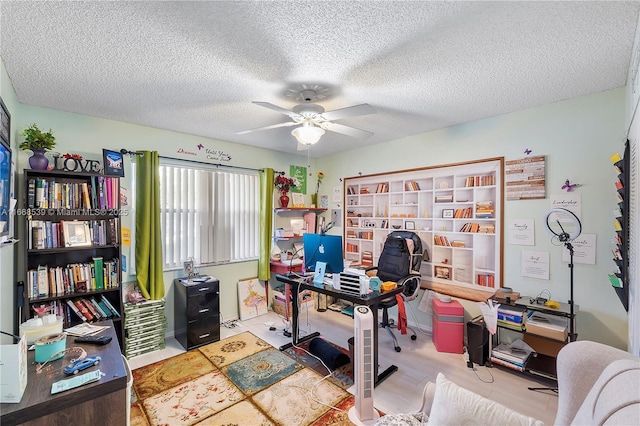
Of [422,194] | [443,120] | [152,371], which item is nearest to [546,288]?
[422,194]

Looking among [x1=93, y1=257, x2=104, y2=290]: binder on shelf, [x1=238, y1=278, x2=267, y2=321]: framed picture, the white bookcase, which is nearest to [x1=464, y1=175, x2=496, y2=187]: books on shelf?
the white bookcase

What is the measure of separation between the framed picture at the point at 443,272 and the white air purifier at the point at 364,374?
1.83 m

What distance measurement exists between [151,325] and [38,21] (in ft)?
9.04

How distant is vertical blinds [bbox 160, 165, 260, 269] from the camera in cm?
343

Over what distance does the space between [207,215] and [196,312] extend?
1.26 meters

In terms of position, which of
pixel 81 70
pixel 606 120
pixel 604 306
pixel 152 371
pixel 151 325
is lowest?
pixel 152 371

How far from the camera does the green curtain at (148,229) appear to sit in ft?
10.0

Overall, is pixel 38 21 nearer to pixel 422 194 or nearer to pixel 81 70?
pixel 81 70

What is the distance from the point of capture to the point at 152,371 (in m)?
2.62

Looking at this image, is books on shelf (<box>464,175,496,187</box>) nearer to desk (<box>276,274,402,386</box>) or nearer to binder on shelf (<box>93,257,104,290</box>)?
desk (<box>276,274,402,386</box>)

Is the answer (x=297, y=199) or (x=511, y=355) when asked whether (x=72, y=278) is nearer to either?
(x=297, y=199)

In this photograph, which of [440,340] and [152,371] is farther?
[440,340]

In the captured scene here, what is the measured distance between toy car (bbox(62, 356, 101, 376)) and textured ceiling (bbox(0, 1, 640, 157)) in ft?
5.78

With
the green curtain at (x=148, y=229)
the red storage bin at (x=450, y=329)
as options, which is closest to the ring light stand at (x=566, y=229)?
the red storage bin at (x=450, y=329)
